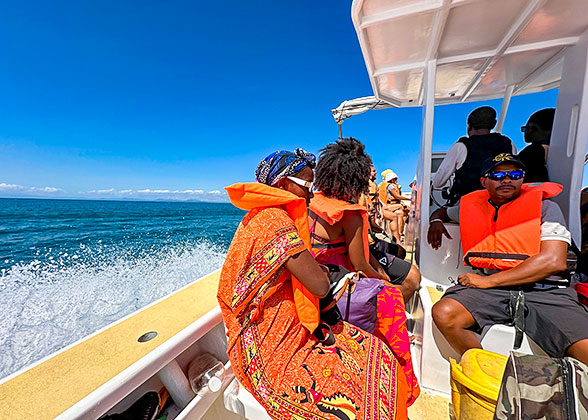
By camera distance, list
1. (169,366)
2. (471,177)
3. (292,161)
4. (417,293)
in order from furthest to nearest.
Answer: (471,177) → (417,293) → (169,366) → (292,161)

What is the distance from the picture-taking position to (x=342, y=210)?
1.42m

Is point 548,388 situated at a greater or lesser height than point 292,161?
lesser

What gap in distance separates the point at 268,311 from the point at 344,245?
2.39 feet

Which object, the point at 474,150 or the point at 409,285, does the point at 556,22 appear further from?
the point at 409,285

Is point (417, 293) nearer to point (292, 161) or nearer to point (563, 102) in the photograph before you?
point (292, 161)

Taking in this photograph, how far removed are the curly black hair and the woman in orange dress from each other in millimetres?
587

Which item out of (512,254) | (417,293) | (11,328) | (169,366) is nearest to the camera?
(169,366)

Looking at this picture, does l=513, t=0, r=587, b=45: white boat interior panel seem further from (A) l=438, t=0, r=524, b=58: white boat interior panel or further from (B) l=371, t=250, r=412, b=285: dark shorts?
(B) l=371, t=250, r=412, b=285: dark shorts

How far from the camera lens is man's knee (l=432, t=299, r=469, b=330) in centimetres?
139

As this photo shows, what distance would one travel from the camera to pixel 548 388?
824 millimetres

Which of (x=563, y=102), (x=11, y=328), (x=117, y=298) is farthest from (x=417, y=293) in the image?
(x=11, y=328)

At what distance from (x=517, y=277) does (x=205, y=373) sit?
1771mm

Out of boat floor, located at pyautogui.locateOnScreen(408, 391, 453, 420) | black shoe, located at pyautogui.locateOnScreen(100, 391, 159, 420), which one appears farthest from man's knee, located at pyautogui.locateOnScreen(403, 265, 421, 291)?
black shoe, located at pyautogui.locateOnScreen(100, 391, 159, 420)

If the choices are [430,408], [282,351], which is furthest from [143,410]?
[430,408]
